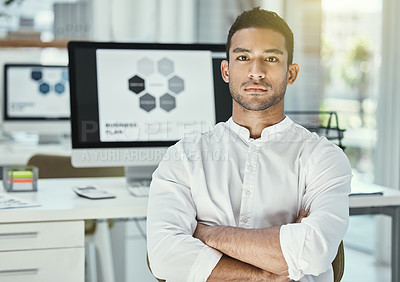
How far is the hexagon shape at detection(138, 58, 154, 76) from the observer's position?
2148mm

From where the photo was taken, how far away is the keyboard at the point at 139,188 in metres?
2.04

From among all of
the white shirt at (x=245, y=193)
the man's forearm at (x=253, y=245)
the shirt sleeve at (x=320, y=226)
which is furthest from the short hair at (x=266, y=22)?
the man's forearm at (x=253, y=245)

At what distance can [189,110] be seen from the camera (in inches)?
86.1

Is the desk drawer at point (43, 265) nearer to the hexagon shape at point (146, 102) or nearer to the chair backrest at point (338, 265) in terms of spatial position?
the hexagon shape at point (146, 102)

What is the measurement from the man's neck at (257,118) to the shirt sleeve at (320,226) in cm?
18

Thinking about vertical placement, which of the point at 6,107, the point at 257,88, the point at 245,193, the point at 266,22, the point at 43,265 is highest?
the point at 266,22

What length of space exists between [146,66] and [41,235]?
730 millimetres

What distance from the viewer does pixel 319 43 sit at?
3754 millimetres

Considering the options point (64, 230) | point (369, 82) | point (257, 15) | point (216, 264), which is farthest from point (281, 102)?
point (369, 82)

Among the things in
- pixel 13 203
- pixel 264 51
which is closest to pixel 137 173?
pixel 13 203

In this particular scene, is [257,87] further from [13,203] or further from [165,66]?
[13,203]

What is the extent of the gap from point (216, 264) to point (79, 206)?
0.58 metres

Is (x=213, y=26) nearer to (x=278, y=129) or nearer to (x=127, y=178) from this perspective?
(x=127, y=178)

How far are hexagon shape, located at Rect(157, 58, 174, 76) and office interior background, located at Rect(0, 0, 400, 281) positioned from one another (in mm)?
716
